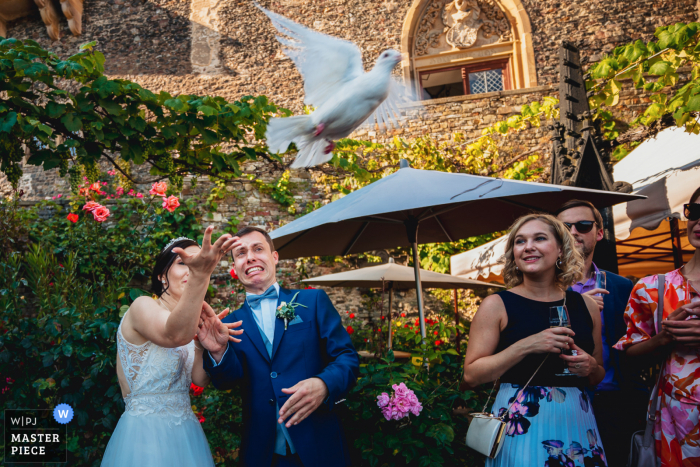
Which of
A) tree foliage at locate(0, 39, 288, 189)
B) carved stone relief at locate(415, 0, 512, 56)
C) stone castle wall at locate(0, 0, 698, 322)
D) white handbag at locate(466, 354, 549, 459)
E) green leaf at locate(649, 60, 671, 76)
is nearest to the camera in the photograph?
white handbag at locate(466, 354, 549, 459)

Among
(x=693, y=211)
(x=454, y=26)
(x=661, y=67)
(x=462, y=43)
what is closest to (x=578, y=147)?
(x=661, y=67)

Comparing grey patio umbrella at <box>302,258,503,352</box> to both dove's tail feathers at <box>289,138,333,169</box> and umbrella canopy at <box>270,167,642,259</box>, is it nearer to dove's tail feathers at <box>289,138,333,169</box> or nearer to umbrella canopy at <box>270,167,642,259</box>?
umbrella canopy at <box>270,167,642,259</box>

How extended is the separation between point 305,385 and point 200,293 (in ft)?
1.69

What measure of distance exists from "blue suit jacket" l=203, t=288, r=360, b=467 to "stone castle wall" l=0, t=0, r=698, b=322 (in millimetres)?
5820

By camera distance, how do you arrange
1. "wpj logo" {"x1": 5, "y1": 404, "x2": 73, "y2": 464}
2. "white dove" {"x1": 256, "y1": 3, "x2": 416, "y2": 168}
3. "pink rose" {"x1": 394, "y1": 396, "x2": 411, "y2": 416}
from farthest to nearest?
"wpj logo" {"x1": 5, "y1": 404, "x2": 73, "y2": 464}
"pink rose" {"x1": 394, "y1": 396, "x2": 411, "y2": 416}
"white dove" {"x1": 256, "y1": 3, "x2": 416, "y2": 168}

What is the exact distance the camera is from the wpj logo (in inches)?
102

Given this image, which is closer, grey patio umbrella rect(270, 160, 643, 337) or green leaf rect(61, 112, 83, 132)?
grey patio umbrella rect(270, 160, 643, 337)

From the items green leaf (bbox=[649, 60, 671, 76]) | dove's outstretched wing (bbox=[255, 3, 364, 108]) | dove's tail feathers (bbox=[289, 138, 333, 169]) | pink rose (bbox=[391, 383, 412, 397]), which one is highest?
green leaf (bbox=[649, 60, 671, 76])

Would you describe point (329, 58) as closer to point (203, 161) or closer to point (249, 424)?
point (249, 424)

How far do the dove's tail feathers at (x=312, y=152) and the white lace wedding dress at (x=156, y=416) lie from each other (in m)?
0.98

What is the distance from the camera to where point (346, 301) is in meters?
7.71

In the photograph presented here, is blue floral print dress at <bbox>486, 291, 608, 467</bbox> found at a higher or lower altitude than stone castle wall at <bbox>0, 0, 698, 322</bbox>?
lower

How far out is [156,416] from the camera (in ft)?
5.82

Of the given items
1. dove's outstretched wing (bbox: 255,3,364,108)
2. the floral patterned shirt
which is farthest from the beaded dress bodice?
the floral patterned shirt
